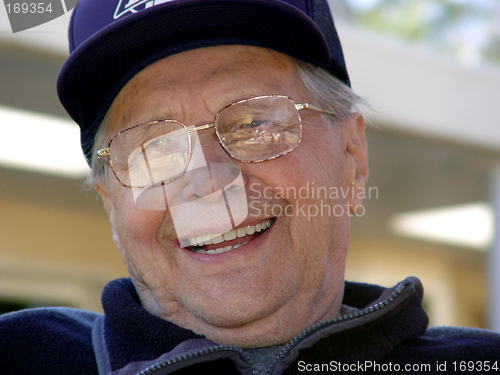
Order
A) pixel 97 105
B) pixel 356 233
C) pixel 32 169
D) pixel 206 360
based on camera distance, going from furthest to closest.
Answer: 1. pixel 356 233
2. pixel 32 169
3. pixel 97 105
4. pixel 206 360

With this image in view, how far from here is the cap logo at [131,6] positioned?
4.62 feet

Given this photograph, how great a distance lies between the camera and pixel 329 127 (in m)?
1.66

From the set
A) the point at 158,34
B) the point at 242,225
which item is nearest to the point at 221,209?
the point at 242,225

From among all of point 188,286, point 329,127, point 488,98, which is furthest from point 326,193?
point 488,98

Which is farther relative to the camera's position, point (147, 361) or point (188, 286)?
point (188, 286)

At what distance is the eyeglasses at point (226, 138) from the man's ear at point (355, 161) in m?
0.26

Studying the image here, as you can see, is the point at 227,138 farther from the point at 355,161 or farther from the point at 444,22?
the point at 444,22

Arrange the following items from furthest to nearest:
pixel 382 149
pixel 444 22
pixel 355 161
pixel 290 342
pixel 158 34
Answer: pixel 382 149
pixel 444 22
pixel 355 161
pixel 158 34
pixel 290 342

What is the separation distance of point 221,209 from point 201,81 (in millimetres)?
348

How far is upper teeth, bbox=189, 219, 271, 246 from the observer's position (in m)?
1.47

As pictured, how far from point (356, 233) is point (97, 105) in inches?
271

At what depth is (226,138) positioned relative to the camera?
4.86ft

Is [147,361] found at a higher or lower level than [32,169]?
higher

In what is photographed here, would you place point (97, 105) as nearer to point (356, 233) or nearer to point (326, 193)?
point (326, 193)
